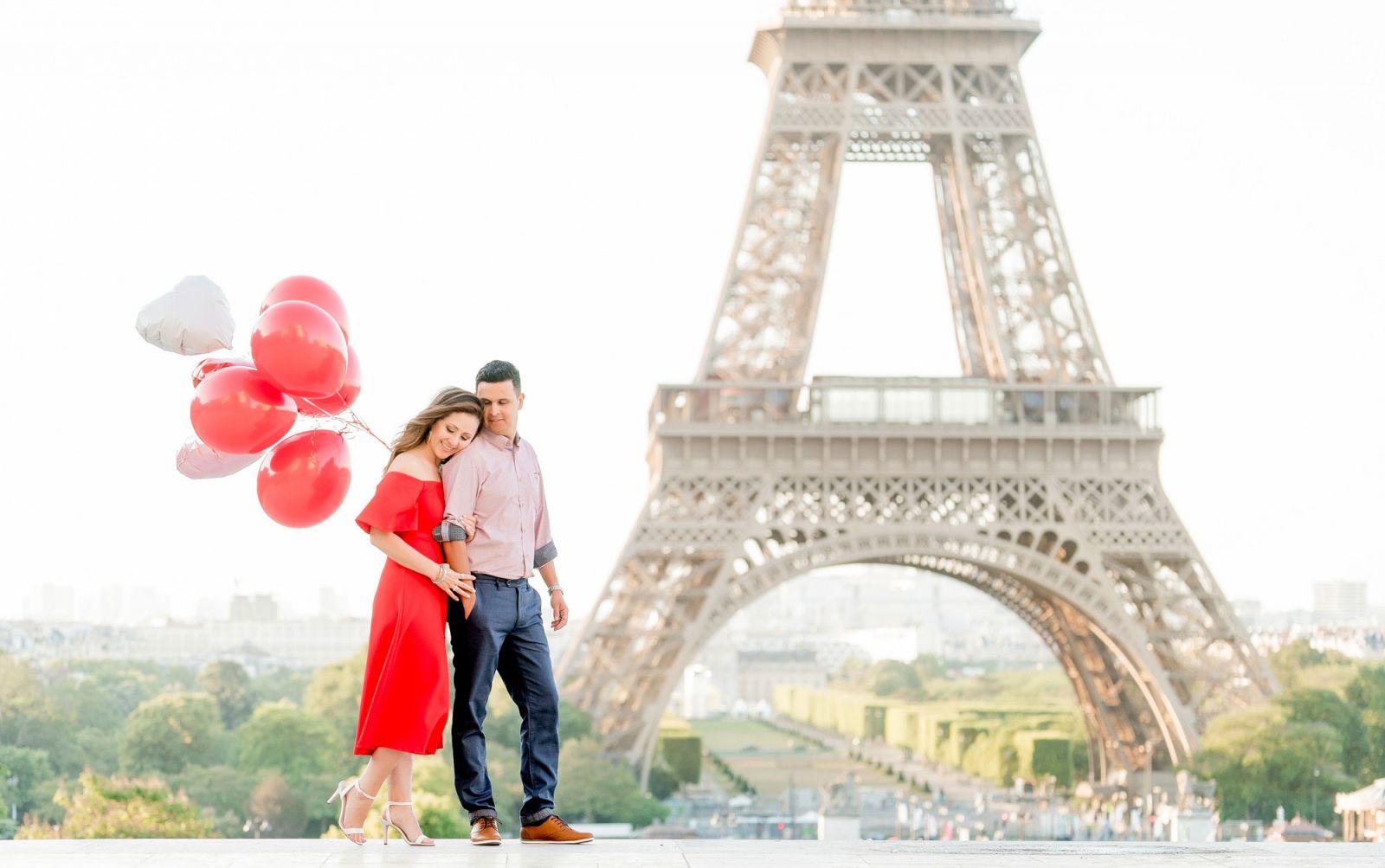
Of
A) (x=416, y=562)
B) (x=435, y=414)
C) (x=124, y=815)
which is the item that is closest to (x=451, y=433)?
(x=435, y=414)

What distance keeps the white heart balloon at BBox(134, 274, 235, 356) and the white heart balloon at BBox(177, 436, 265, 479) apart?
0.47 metres

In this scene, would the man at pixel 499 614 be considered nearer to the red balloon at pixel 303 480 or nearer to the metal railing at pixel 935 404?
the red balloon at pixel 303 480

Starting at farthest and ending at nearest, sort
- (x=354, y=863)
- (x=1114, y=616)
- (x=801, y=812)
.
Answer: (x=801, y=812) < (x=1114, y=616) < (x=354, y=863)

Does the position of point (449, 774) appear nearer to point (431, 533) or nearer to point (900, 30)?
point (900, 30)

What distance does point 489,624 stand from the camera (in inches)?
308

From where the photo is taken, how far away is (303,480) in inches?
326

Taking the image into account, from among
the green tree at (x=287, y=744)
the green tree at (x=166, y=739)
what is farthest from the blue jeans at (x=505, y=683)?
the green tree at (x=166, y=739)

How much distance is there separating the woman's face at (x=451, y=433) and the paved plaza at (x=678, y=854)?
172 cm

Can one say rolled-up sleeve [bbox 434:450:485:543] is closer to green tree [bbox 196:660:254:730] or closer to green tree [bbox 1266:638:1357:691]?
green tree [bbox 1266:638:1357:691]

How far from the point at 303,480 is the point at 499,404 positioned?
1123 millimetres

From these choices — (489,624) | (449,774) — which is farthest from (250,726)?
(489,624)

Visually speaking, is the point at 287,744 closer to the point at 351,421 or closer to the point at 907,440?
the point at 907,440

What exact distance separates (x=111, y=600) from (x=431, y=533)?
148558 millimetres

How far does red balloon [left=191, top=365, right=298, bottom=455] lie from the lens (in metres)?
8.11
